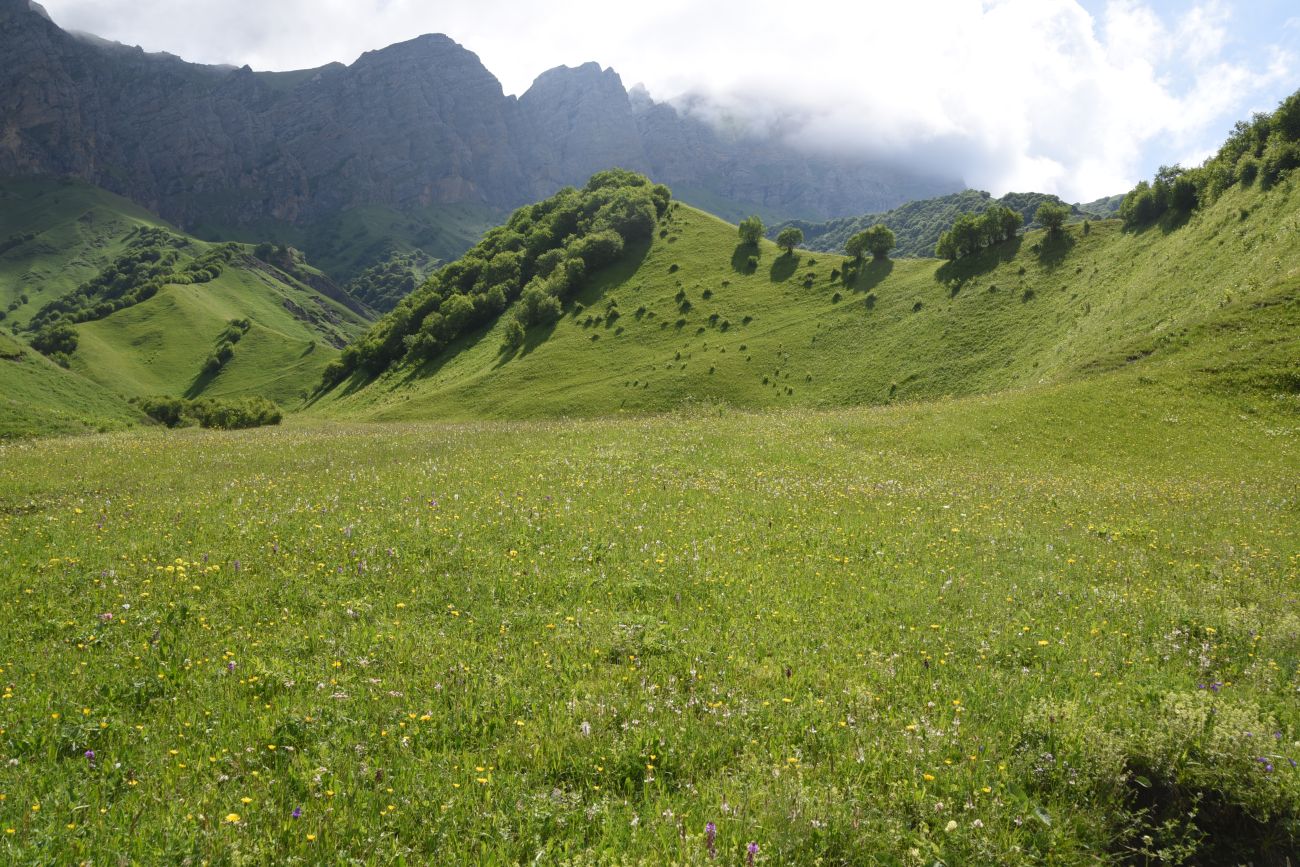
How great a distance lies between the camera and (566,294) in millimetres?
113125

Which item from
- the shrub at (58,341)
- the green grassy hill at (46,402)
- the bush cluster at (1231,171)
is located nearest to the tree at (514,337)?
the green grassy hill at (46,402)

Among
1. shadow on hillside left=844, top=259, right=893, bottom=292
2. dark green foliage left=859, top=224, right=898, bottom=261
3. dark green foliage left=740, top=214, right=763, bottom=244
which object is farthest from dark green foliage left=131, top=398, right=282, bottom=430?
dark green foliage left=859, top=224, right=898, bottom=261

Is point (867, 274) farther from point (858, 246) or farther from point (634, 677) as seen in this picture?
point (634, 677)

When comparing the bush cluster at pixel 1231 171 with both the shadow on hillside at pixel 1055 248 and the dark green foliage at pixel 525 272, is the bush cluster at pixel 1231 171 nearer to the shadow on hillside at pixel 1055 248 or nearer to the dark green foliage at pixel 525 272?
the shadow on hillside at pixel 1055 248

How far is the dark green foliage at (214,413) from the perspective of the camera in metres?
71.6

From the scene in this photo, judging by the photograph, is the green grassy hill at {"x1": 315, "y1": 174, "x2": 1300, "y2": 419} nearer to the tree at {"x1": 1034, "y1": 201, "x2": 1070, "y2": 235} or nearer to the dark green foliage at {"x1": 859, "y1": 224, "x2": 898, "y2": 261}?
the tree at {"x1": 1034, "y1": 201, "x2": 1070, "y2": 235}

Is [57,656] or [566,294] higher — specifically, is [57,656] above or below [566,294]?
below

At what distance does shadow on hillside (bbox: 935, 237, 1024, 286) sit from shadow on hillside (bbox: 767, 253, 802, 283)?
22.2m

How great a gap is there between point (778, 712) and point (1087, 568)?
28.9ft

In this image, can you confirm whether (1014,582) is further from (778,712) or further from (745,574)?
(778,712)

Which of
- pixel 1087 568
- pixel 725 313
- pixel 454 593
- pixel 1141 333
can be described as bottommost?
pixel 1087 568

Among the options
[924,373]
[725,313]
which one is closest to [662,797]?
[924,373]

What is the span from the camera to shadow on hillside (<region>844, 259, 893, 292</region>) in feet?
287

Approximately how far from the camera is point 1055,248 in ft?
245
